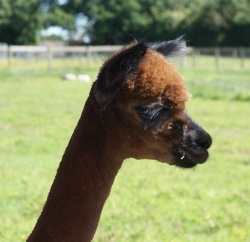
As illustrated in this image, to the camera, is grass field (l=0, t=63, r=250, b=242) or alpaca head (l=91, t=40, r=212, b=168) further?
grass field (l=0, t=63, r=250, b=242)

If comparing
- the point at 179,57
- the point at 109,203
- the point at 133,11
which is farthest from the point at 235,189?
the point at 133,11

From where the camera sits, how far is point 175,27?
2031 inches

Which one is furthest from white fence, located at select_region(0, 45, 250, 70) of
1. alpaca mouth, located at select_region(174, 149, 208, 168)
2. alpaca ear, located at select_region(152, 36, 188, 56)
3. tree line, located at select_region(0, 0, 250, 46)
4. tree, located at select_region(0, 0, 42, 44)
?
alpaca mouth, located at select_region(174, 149, 208, 168)

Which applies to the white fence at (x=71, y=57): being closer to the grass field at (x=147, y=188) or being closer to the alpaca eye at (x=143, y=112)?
the grass field at (x=147, y=188)

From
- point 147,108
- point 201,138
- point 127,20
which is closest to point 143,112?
point 147,108

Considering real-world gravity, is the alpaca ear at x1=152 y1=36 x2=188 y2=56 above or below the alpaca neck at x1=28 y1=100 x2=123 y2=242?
above

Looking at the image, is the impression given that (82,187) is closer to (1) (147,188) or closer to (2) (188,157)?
(2) (188,157)

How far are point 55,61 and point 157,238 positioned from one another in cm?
2795

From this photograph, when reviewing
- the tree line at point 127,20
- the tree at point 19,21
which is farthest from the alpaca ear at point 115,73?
the tree at point 19,21

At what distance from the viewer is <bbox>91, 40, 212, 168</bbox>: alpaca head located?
193cm

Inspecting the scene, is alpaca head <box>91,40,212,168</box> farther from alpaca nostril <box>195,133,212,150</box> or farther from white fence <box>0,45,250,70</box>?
white fence <box>0,45,250,70</box>

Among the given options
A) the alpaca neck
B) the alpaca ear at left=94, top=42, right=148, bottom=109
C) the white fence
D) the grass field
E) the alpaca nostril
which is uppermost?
the alpaca ear at left=94, top=42, right=148, bottom=109

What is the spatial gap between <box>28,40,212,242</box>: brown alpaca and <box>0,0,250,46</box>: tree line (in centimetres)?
4210

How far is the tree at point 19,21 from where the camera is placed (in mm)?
47975
